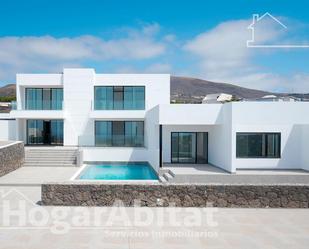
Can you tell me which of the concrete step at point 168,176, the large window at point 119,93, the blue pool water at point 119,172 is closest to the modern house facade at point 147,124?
the large window at point 119,93

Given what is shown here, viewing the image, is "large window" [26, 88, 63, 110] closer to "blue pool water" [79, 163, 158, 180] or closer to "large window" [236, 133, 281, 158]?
"blue pool water" [79, 163, 158, 180]

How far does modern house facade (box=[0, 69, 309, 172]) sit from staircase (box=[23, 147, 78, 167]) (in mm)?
1213

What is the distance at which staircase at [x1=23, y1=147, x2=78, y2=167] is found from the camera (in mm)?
20730

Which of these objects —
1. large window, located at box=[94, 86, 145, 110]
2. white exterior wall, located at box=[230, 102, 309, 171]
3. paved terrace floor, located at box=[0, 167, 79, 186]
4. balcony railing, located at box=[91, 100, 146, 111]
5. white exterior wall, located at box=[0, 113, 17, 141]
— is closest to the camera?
paved terrace floor, located at box=[0, 167, 79, 186]

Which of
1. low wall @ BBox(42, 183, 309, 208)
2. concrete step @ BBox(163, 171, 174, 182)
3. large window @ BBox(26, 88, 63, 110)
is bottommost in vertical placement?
concrete step @ BBox(163, 171, 174, 182)

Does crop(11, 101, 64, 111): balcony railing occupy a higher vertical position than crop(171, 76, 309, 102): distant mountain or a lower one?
lower

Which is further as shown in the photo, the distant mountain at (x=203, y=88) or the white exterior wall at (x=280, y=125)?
the distant mountain at (x=203, y=88)

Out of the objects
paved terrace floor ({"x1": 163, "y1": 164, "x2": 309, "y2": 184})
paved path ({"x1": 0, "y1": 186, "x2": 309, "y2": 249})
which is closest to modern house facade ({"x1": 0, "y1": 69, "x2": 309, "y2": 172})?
paved terrace floor ({"x1": 163, "y1": 164, "x2": 309, "y2": 184})

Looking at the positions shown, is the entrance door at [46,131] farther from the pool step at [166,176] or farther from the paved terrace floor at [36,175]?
the pool step at [166,176]

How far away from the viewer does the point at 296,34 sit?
12773 millimetres

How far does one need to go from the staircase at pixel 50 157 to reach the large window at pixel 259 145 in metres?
11.3

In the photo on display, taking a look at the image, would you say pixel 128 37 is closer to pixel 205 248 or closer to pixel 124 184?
pixel 124 184

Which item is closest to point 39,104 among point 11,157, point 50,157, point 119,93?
point 50,157

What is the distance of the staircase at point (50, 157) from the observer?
68.0 feet
